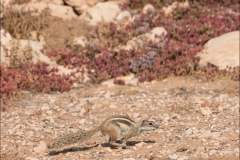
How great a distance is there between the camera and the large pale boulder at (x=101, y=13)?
18.8m

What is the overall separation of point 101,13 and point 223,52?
238 inches

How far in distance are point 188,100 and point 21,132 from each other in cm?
480

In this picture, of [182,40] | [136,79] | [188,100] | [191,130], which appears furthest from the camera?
[182,40]

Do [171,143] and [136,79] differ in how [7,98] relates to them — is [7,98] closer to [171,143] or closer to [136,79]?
[136,79]

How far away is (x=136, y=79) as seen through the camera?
1512cm

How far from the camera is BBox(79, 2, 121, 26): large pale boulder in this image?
18.8 metres

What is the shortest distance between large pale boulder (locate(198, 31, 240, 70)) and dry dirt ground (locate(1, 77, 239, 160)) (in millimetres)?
809

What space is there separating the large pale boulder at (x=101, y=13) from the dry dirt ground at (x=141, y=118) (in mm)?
4786

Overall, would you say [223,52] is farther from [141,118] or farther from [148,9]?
[141,118]

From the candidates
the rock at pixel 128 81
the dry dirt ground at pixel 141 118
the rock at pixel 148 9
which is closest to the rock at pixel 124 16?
the rock at pixel 148 9

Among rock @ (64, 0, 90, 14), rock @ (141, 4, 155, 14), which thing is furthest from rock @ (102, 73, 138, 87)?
rock @ (64, 0, 90, 14)

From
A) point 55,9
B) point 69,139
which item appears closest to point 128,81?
point 55,9

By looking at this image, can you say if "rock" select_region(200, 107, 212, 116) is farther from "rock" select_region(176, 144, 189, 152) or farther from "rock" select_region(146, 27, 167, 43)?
"rock" select_region(146, 27, 167, 43)

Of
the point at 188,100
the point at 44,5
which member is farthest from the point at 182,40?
the point at 44,5
